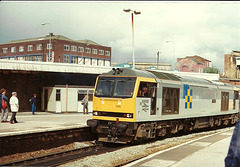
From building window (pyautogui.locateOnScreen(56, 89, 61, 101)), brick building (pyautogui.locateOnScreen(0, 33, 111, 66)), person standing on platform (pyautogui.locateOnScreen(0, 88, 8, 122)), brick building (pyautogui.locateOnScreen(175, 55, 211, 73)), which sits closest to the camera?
person standing on platform (pyautogui.locateOnScreen(0, 88, 8, 122))

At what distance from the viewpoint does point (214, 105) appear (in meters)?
21.1

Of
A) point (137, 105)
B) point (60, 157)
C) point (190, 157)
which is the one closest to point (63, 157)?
point (60, 157)

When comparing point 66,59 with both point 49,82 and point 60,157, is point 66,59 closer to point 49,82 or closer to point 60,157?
point 49,82

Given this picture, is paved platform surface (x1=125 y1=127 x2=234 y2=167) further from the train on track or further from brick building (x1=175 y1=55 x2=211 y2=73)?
brick building (x1=175 y1=55 x2=211 y2=73)

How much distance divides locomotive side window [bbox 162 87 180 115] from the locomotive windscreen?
7.23 feet

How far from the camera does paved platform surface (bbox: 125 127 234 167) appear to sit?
339 inches

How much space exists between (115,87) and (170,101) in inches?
130

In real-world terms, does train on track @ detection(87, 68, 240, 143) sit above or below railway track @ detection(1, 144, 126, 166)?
above

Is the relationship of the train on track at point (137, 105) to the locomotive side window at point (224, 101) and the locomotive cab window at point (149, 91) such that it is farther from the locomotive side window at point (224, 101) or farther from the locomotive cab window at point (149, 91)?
the locomotive side window at point (224, 101)

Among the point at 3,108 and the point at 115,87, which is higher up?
the point at 115,87

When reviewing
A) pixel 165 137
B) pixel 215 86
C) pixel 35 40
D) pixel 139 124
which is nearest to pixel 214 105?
pixel 215 86

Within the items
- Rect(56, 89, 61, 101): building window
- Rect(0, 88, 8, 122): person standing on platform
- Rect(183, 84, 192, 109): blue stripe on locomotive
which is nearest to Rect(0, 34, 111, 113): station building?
Rect(56, 89, 61, 101): building window

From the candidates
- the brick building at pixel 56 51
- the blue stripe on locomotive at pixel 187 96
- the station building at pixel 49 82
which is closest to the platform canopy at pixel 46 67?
the station building at pixel 49 82

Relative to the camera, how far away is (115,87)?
13.5 metres
